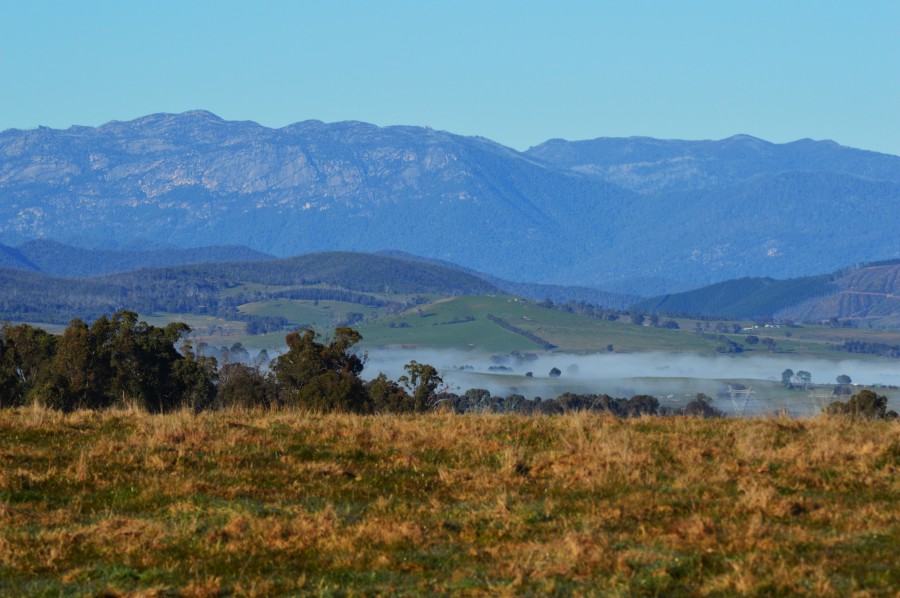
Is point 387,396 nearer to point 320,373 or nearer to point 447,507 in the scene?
point 320,373

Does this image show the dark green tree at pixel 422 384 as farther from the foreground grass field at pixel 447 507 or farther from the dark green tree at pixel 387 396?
the foreground grass field at pixel 447 507

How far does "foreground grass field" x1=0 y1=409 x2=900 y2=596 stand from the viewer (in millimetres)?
14000

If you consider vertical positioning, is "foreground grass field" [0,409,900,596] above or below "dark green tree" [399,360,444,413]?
above

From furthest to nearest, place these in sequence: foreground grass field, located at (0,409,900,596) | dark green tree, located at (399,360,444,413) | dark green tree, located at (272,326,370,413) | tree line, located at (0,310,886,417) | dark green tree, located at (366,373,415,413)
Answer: dark green tree, located at (399,360,444,413), dark green tree, located at (366,373,415,413), tree line, located at (0,310,886,417), dark green tree, located at (272,326,370,413), foreground grass field, located at (0,409,900,596)

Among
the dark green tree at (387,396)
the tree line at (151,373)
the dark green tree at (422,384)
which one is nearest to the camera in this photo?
the tree line at (151,373)

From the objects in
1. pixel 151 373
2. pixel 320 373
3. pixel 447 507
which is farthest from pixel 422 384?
pixel 447 507

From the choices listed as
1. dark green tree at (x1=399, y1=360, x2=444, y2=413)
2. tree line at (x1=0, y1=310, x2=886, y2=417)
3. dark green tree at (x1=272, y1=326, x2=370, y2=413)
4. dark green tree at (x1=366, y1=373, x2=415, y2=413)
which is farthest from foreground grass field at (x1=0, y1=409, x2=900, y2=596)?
dark green tree at (x1=399, y1=360, x2=444, y2=413)

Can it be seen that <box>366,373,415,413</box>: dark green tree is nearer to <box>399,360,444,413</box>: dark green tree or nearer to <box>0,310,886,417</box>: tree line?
<box>0,310,886,417</box>: tree line

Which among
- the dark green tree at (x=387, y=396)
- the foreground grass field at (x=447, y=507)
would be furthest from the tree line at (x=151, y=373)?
the foreground grass field at (x=447, y=507)

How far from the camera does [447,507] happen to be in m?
17.1

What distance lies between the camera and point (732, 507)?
663 inches

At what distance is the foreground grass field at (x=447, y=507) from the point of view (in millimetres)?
14000

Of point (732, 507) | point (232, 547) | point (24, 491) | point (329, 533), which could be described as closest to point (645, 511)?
point (732, 507)

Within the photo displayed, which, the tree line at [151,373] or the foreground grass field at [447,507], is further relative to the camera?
the tree line at [151,373]
